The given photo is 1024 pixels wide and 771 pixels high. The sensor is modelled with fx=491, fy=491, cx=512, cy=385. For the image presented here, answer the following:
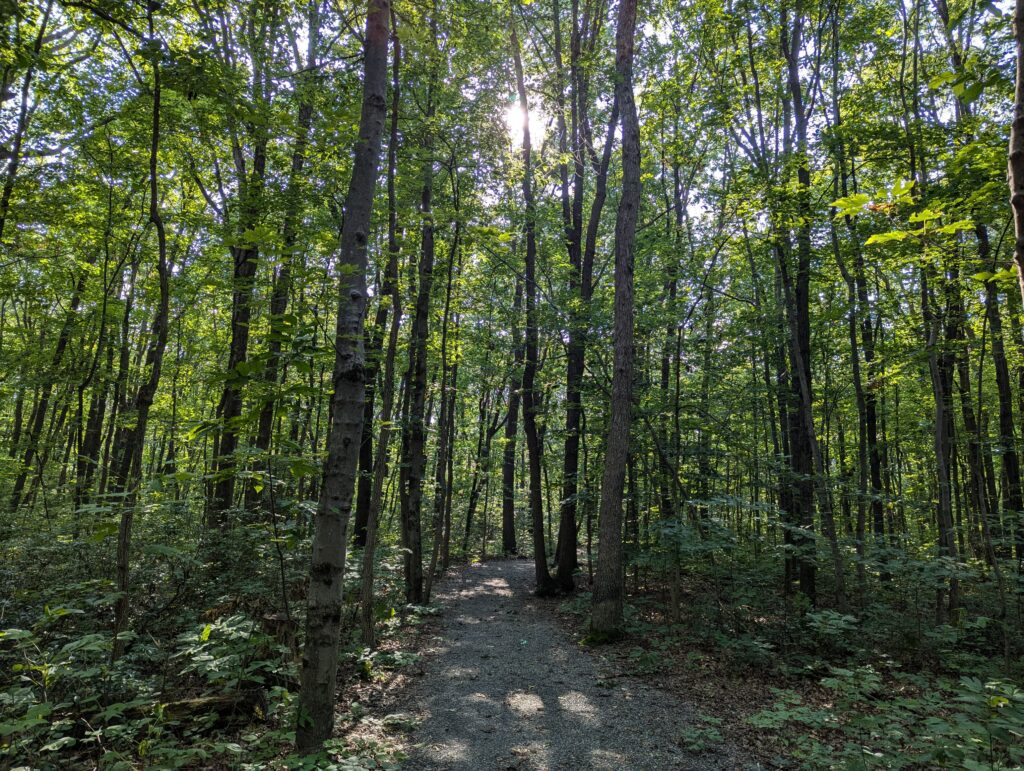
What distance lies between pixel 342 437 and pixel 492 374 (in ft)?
40.4

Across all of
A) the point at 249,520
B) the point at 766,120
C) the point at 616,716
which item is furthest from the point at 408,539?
the point at 766,120

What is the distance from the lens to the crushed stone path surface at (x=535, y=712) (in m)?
4.77

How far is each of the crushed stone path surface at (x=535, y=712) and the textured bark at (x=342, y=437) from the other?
1613 mm

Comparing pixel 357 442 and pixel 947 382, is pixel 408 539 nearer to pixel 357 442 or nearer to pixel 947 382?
pixel 357 442

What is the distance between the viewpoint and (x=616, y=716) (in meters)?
5.66

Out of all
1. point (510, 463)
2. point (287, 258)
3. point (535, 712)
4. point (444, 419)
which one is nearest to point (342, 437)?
point (287, 258)

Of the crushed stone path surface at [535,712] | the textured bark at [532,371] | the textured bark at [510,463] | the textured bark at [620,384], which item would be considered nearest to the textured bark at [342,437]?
the crushed stone path surface at [535,712]

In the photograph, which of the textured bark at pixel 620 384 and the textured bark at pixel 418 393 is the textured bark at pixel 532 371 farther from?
the textured bark at pixel 620 384

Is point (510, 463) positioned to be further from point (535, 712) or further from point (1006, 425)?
point (1006, 425)

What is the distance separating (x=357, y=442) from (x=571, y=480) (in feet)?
27.8

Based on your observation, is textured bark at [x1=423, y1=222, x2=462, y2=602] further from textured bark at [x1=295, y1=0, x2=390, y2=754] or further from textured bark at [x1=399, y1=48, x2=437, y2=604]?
textured bark at [x1=295, y1=0, x2=390, y2=754]

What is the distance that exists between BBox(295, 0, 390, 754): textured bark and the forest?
0.03m

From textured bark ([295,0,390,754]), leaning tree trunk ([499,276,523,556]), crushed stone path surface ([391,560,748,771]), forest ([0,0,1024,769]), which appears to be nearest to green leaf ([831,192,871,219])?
forest ([0,0,1024,769])

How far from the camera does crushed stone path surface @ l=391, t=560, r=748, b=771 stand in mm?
4766
